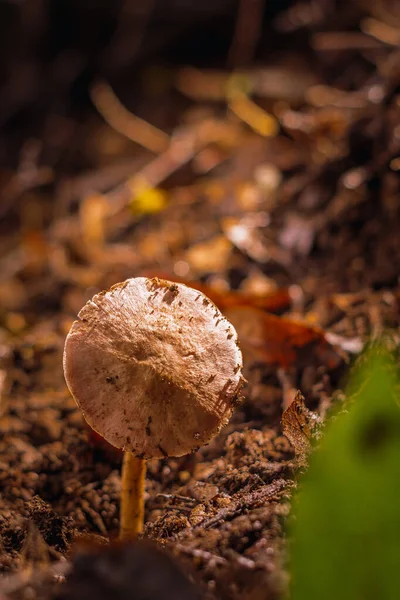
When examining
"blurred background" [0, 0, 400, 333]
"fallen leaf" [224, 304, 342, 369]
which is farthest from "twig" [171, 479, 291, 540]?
"blurred background" [0, 0, 400, 333]

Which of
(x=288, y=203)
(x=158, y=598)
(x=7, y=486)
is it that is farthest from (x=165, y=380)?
(x=288, y=203)

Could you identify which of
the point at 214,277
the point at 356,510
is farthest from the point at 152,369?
the point at 214,277

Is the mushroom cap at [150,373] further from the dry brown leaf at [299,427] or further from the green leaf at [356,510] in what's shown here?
the green leaf at [356,510]

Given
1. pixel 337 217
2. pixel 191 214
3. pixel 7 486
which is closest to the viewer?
pixel 7 486

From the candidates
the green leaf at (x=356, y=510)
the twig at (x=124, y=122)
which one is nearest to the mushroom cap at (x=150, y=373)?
the green leaf at (x=356, y=510)

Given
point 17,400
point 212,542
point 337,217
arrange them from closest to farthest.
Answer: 1. point 212,542
2. point 17,400
3. point 337,217

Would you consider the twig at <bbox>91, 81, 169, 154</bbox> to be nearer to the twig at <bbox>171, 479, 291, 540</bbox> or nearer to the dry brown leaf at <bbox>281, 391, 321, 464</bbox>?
the dry brown leaf at <bbox>281, 391, 321, 464</bbox>

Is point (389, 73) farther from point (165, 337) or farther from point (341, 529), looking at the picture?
point (341, 529)
